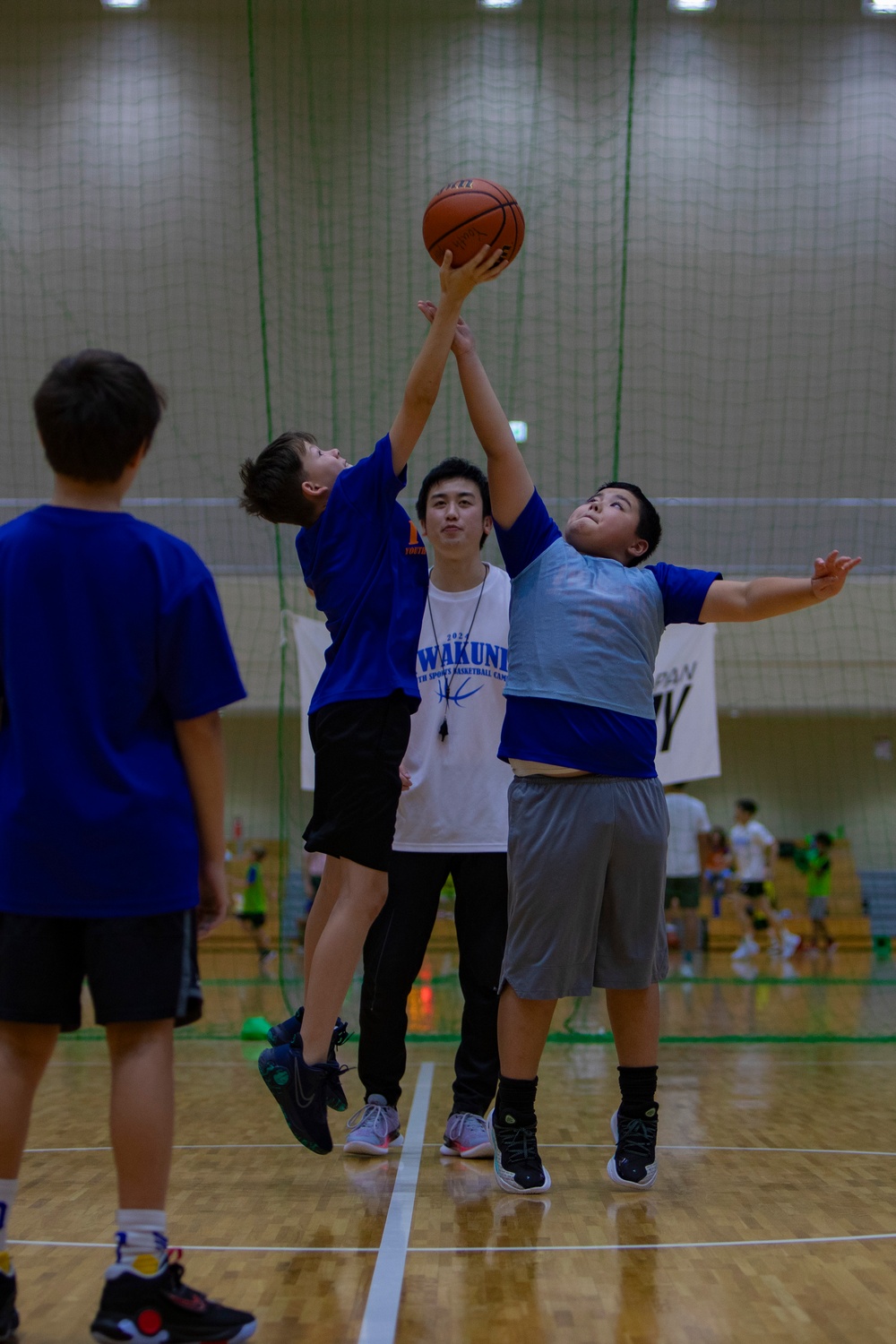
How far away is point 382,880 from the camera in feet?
8.34

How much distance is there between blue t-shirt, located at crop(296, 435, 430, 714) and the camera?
2.57 meters

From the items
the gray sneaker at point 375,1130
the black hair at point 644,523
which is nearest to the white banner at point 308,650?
the gray sneaker at point 375,1130

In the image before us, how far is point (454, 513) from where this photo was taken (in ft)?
10.6

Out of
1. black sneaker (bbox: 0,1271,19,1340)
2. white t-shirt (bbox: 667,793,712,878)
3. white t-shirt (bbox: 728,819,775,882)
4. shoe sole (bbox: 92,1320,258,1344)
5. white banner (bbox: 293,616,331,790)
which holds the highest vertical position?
white banner (bbox: 293,616,331,790)

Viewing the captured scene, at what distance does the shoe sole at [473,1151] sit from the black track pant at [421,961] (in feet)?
0.43

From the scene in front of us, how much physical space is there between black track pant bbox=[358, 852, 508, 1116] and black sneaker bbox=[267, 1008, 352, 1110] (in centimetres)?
52

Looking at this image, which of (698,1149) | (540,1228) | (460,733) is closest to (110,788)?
(540,1228)

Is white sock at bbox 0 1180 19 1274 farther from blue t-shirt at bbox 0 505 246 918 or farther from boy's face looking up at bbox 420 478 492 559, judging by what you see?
boy's face looking up at bbox 420 478 492 559

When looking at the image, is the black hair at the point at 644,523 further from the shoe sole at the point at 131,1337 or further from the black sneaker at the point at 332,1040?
the shoe sole at the point at 131,1337

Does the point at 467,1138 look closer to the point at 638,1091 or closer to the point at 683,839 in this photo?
the point at 638,1091

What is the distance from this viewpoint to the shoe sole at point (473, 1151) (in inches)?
113

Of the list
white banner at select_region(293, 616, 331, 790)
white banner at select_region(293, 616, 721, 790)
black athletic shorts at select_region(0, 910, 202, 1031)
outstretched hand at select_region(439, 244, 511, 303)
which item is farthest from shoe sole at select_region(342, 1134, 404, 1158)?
white banner at select_region(293, 616, 331, 790)

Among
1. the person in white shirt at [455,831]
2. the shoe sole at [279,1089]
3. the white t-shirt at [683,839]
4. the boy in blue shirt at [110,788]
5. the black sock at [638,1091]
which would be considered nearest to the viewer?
the boy in blue shirt at [110,788]

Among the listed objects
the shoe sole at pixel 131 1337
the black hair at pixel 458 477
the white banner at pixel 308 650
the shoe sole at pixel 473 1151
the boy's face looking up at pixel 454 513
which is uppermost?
the black hair at pixel 458 477
